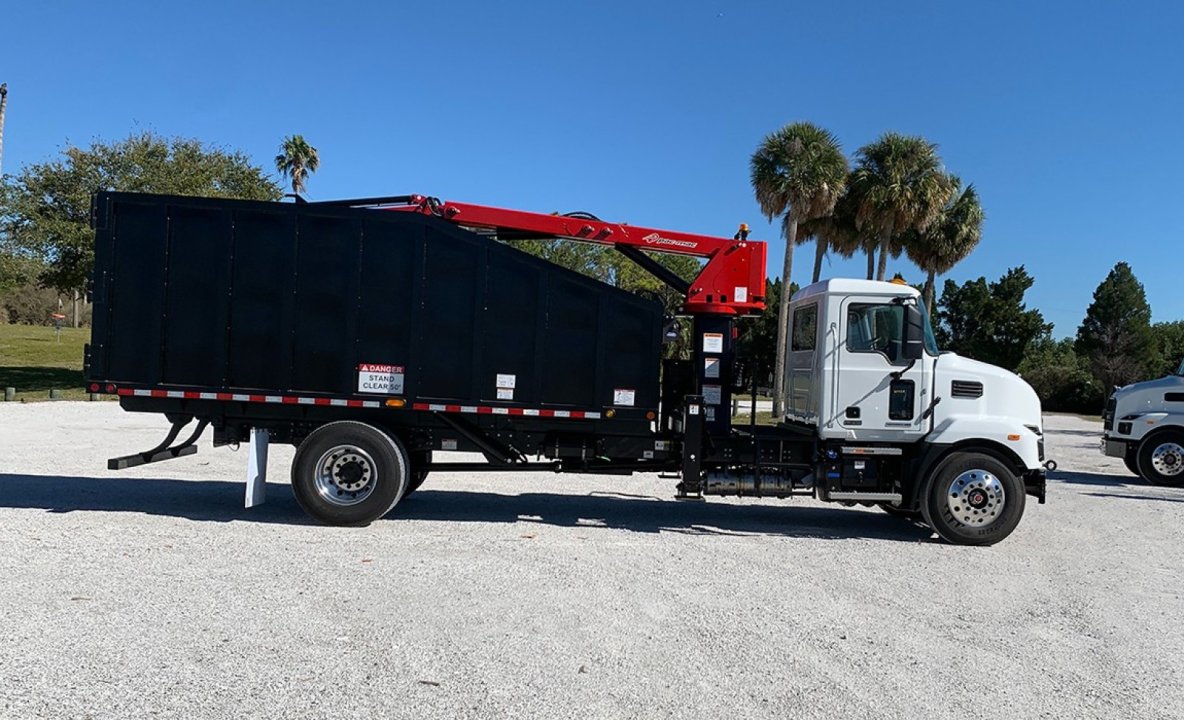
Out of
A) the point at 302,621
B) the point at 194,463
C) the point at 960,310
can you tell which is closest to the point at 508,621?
the point at 302,621

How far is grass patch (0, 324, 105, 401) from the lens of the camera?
2889 cm

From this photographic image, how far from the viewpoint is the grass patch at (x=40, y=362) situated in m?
28.9

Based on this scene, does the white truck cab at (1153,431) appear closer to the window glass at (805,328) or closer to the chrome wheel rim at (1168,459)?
the chrome wheel rim at (1168,459)

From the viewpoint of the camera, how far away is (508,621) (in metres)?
5.32

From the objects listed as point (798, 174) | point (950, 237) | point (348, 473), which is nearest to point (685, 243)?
point (348, 473)

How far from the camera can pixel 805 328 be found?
905cm

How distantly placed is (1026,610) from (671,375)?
4.17 meters

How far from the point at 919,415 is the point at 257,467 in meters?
6.81

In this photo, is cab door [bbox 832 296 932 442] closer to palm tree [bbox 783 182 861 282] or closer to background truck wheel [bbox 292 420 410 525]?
background truck wheel [bbox 292 420 410 525]

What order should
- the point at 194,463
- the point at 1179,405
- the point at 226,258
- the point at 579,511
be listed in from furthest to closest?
the point at 1179,405
the point at 194,463
the point at 579,511
the point at 226,258

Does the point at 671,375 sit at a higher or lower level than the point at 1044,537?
higher

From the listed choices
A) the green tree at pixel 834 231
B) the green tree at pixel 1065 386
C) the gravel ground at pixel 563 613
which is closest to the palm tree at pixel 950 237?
the green tree at pixel 834 231

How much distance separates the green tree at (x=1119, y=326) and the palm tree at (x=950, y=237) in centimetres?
1889

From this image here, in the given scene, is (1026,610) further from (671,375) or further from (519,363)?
(519,363)
